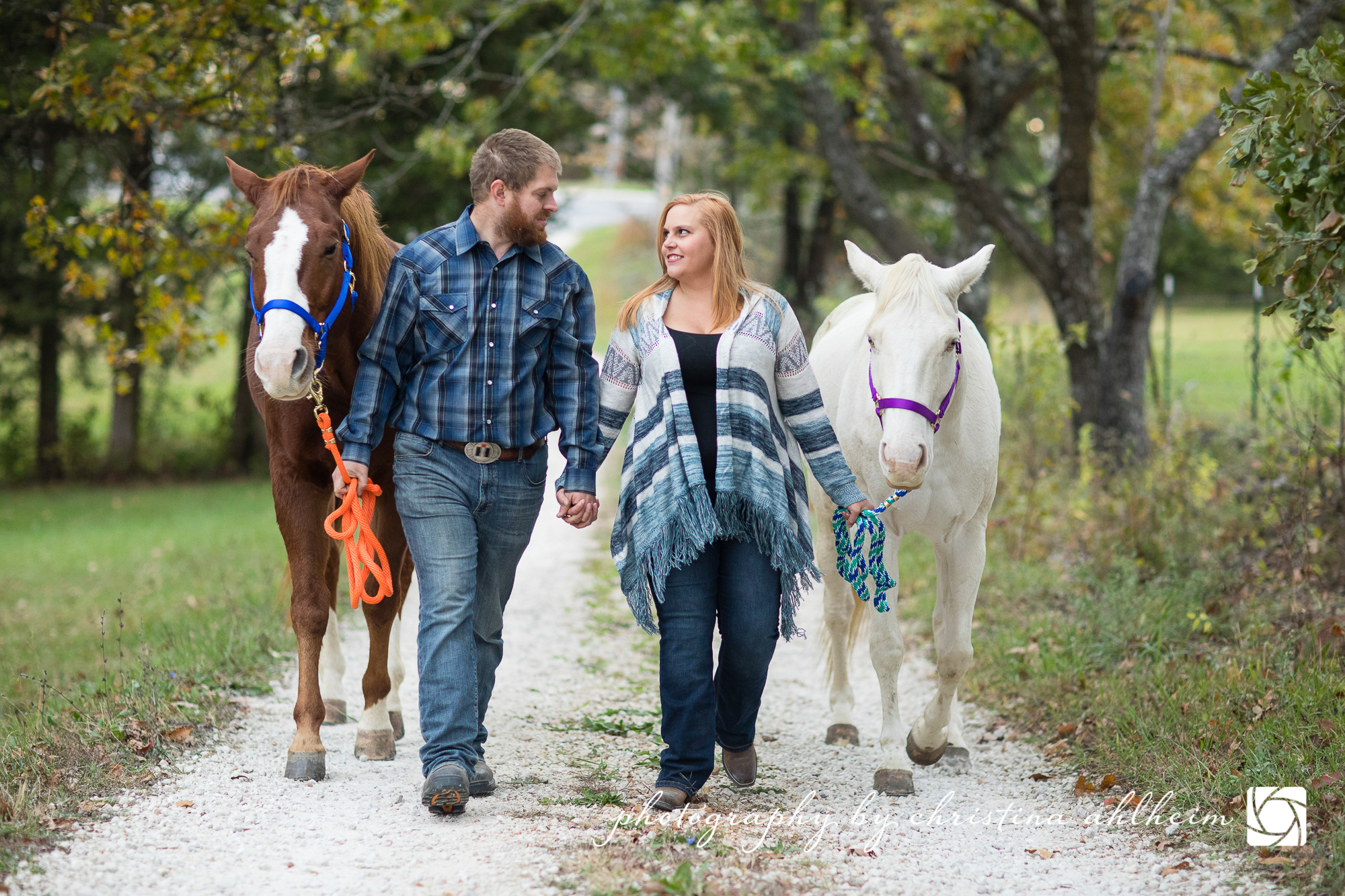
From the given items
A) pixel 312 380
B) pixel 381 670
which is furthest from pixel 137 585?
pixel 312 380

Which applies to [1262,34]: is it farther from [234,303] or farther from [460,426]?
[234,303]

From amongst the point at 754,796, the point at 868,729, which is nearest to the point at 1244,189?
the point at 868,729

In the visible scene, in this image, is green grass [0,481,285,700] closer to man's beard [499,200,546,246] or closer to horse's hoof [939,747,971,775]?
man's beard [499,200,546,246]

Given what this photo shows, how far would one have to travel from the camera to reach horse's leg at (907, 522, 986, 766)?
4.36 meters

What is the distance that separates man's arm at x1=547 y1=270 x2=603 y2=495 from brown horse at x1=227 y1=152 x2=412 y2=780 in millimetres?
756

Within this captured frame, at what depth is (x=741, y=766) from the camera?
4133mm

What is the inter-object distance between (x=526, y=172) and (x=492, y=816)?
2194 mm

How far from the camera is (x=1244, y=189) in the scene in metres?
16.7

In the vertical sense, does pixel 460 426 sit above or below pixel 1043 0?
below

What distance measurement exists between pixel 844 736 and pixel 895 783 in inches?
32.1

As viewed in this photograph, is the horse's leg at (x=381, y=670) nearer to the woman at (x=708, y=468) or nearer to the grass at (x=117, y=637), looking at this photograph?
the grass at (x=117, y=637)

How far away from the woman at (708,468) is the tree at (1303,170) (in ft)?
5.59

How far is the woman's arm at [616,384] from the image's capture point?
3.93m

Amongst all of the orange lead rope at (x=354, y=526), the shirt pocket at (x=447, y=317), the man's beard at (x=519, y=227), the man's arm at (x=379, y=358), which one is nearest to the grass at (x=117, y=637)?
the orange lead rope at (x=354, y=526)
